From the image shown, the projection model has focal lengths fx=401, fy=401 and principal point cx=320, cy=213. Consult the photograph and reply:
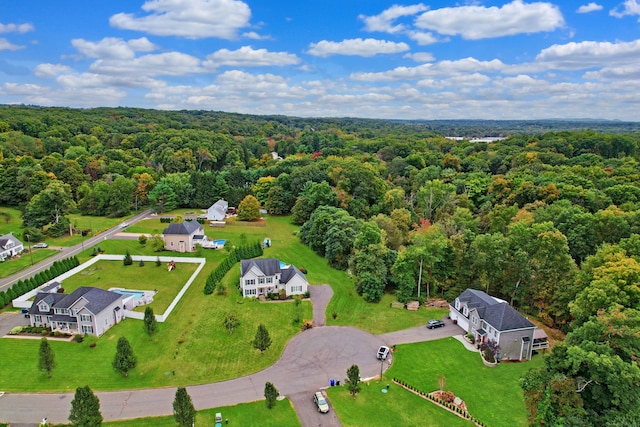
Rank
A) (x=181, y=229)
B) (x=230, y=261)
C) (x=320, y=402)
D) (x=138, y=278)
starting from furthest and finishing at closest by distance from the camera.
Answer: (x=181, y=229)
(x=230, y=261)
(x=138, y=278)
(x=320, y=402)

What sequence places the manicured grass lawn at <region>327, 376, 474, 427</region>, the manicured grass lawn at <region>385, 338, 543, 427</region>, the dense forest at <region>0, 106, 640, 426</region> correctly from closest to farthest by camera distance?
the dense forest at <region>0, 106, 640, 426</region> → the manicured grass lawn at <region>327, 376, 474, 427</region> → the manicured grass lawn at <region>385, 338, 543, 427</region>

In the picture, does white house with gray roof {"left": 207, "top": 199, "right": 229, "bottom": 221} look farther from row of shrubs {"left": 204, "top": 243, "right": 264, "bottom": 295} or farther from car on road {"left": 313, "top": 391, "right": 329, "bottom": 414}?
car on road {"left": 313, "top": 391, "right": 329, "bottom": 414}

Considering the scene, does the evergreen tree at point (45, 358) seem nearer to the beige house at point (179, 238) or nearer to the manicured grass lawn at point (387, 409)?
the manicured grass lawn at point (387, 409)

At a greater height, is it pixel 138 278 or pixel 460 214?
pixel 460 214

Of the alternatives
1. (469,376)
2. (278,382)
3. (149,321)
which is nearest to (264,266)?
(149,321)

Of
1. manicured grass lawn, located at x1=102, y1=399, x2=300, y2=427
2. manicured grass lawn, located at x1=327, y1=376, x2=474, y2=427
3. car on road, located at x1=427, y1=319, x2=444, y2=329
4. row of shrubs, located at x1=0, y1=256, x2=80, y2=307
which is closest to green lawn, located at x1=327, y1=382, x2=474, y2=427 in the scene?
manicured grass lawn, located at x1=327, y1=376, x2=474, y2=427

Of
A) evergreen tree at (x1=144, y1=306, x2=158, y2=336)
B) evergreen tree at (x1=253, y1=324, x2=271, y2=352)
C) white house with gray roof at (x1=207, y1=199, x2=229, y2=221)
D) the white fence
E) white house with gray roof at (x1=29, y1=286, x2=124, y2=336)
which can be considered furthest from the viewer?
white house with gray roof at (x1=207, y1=199, x2=229, y2=221)

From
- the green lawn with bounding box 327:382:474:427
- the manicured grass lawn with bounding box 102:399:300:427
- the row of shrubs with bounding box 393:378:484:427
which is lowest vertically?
the green lawn with bounding box 327:382:474:427

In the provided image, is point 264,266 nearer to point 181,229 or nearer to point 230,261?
point 230,261
